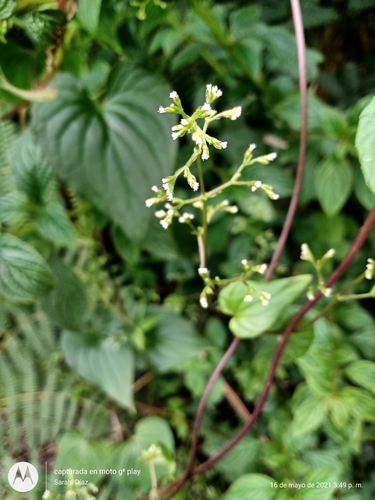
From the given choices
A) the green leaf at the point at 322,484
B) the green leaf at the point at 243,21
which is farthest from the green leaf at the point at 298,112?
the green leaf at the point at 322,484

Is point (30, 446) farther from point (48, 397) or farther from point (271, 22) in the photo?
point (271, 22)

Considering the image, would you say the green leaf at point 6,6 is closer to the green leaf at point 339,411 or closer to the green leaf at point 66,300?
the green leaf at point 66,300

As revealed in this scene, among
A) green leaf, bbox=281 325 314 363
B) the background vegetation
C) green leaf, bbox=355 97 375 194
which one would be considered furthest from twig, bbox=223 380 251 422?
green leaf, bbox=355 97 375 194

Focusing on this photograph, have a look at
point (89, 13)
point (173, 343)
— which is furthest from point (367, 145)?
point (173, 343)

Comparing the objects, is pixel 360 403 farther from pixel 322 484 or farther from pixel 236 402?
pixel 236 402

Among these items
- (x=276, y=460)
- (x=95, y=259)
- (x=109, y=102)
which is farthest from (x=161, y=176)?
(x=276, y=460)

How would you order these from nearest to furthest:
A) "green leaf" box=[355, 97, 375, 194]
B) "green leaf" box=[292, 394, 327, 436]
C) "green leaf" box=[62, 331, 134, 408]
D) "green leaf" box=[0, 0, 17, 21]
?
"green leaf" box=[355, 97, 375, 194] < "green leaf" box=[0, 0, 17, 21] < "green leaf" box=[292, 394, 327, 436] < "green leaf" box=[62, 331, 134, 408]

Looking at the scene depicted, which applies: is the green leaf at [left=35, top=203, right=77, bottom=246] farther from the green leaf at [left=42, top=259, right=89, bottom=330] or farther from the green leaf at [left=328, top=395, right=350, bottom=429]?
the green leaf at [left=328, top=395, right=350, bottom=429]
